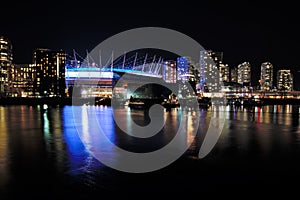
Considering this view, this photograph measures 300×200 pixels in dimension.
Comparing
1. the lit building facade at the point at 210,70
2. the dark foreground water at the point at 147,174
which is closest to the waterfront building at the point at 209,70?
the lit building facade at the point at 210,70

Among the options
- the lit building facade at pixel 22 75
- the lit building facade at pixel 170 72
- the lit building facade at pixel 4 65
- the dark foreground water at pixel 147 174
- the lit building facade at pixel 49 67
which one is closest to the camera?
the dark foreground water at pixel 147 174

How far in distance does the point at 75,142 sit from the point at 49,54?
13912 cm

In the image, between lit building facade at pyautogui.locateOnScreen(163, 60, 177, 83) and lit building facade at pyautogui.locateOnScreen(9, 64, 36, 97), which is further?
lit building facade at pyautogui.locateOnScreen(163, 60, 177, 83)

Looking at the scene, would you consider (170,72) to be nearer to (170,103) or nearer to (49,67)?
(49,67)

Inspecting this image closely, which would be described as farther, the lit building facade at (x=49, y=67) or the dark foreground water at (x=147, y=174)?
the lit building facade at (x=49, y=67)

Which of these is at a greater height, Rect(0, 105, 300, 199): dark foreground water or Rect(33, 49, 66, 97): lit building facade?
Rect(33, 49, 66, 97): lit building facade

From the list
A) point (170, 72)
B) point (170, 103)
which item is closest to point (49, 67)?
point (170, 72)

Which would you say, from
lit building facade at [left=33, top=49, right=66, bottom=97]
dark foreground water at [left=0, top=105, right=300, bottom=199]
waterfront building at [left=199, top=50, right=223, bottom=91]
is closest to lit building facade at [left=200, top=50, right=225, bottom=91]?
waterfront building at [left=199, top=50, right=223, bottom=91]

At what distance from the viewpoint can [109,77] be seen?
12331 cm

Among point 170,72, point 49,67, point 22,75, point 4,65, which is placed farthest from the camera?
point 170,72

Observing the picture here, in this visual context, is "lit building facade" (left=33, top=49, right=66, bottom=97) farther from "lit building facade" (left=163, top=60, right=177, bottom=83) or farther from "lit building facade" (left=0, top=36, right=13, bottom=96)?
"lit building facade" (left=163, top=60, right=177, bottom=83)

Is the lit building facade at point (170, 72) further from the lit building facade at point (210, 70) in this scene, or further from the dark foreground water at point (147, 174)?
the dark foreground water at point (147, 174)

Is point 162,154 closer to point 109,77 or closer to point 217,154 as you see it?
point 217,154

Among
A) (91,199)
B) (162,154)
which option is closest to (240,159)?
(162,154)
